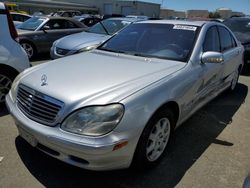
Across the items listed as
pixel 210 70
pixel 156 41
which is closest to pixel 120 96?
pixel 156 41

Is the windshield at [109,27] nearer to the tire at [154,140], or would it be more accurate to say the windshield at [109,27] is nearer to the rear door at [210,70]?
the rear door at [210,70]

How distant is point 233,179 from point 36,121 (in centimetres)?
214

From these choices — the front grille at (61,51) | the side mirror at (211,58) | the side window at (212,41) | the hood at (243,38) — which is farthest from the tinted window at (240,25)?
the side mirror at (211,58)

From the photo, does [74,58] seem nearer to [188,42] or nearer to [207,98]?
[188,42]

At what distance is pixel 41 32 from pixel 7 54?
482 cm

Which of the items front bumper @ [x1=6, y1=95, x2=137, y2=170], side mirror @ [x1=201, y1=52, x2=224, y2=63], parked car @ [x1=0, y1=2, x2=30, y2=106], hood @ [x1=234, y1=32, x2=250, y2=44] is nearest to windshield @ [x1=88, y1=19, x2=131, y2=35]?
hood @ [x1=234, y1=32, x2=250, y2=44]

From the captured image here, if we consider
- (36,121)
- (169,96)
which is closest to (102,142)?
(36,121)

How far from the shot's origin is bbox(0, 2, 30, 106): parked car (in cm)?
434

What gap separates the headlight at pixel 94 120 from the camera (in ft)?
7.42

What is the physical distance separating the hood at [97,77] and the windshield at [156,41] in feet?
0.64

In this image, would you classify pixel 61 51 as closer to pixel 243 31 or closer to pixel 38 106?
pixel 38 106

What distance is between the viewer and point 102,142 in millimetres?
2213

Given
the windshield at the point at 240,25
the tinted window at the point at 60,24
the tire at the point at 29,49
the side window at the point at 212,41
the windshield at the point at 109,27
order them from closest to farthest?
the side window at the point at 212,41 → the windshield at the point at 109,27 → the tire at the point at 29,49 → the windshield at the point at 240,25 → the tinted window at the point at 60,24

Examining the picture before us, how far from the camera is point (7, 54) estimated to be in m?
4.36
